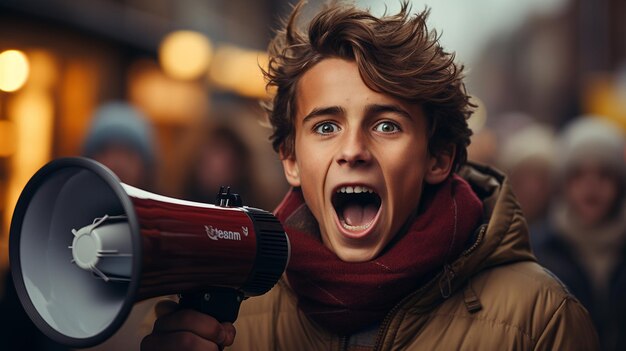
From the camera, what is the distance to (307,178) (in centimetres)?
315

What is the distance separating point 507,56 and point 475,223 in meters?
39.9

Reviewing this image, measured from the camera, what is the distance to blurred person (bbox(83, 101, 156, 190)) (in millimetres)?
5469

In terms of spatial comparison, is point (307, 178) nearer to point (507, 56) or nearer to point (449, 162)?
point (449, 162)

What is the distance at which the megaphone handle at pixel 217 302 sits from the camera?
281 cm

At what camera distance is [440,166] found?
3.25 m

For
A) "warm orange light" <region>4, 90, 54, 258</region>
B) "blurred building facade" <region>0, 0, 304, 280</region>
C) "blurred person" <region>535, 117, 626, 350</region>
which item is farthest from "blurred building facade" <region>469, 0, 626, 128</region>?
"blurred person" <region>535, 117, 626, 350</region>

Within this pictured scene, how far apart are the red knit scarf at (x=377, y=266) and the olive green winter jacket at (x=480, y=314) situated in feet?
0.15

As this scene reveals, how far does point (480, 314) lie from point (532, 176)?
13.9 ft

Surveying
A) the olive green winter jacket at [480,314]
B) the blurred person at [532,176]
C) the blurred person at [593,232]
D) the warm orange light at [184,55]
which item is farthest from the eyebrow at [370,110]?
the warm orange light at [184,55]

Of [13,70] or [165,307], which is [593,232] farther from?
[13,70]

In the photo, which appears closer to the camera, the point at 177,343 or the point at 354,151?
the point at 177,343

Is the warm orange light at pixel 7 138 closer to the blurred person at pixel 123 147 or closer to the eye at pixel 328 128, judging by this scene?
the blurred person at pixel 123 147

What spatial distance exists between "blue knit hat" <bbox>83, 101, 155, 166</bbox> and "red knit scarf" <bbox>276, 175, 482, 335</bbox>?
266 centimetres

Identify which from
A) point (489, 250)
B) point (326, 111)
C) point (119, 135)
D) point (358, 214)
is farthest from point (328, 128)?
point (119, 135)
